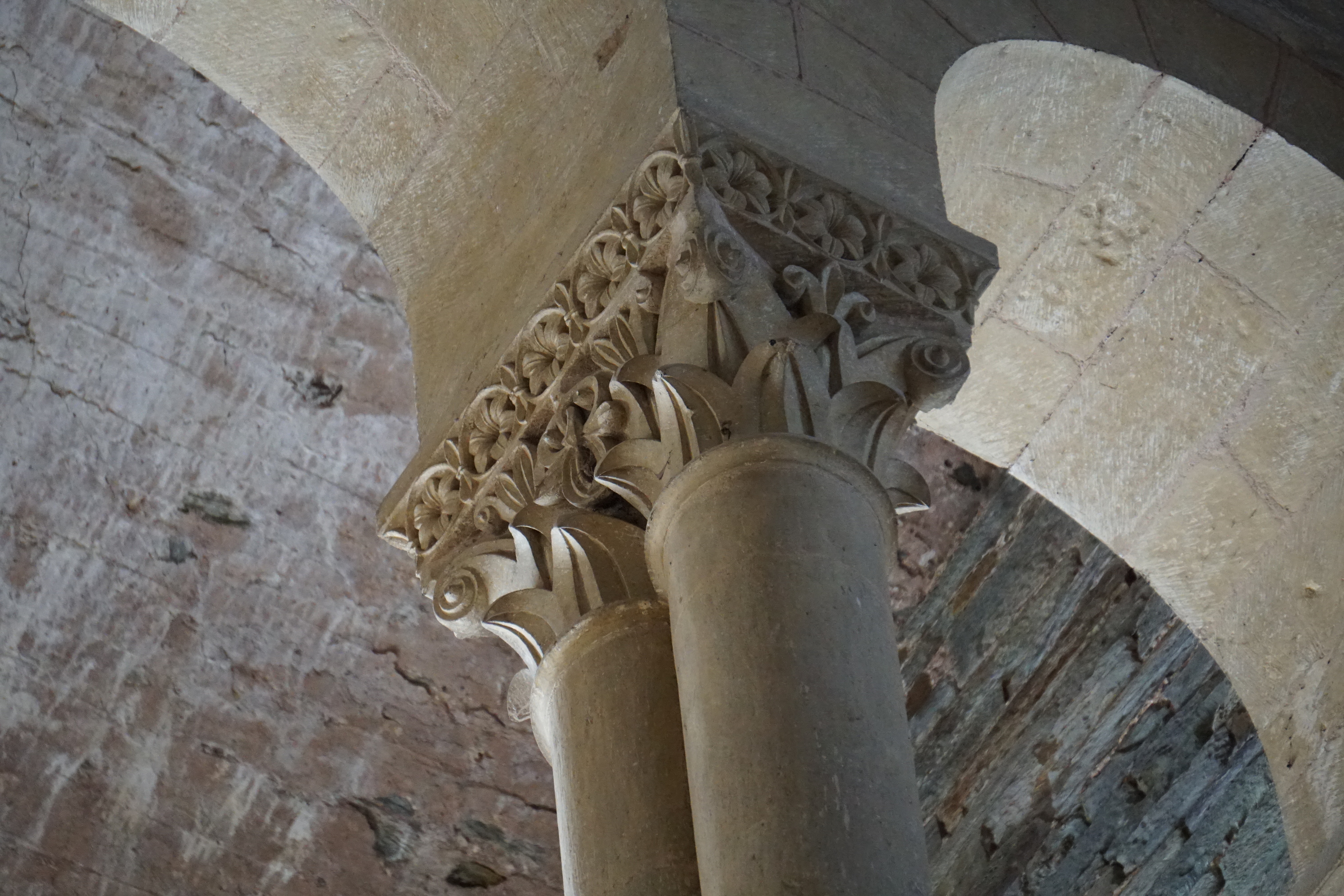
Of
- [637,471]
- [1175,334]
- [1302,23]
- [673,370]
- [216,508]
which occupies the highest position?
[1302,23]

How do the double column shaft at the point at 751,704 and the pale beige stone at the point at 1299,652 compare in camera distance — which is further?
the pale beige stone at the point at 1299,652

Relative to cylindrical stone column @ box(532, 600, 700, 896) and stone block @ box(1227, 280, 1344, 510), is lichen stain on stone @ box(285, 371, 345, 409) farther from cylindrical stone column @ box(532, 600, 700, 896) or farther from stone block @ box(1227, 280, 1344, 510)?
cylindrical stone column @ box(532, 600, 700, 896)

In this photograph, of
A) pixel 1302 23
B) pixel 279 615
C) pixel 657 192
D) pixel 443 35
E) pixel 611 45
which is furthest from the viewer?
pixel 279 615

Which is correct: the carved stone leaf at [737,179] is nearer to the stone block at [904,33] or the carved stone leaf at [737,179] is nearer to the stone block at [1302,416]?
the stone block at [904,33]

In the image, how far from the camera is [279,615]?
600 centimetres

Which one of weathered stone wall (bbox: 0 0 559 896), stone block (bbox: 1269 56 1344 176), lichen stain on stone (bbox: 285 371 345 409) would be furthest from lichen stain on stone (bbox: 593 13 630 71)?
lichen stain on stone (bbox: 285 371 345 409)

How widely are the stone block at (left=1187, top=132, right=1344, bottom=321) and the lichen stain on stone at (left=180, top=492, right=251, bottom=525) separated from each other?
3265 mm

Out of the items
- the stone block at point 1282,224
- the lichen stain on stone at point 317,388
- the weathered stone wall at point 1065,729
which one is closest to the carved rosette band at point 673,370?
the stone block at point 1282,224

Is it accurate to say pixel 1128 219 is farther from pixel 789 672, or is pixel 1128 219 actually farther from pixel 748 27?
pixel 789 672

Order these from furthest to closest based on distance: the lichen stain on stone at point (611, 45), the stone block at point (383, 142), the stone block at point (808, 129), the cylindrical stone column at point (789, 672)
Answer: the stone block at point (383, 142) → the lichen stain on stone at point (611, 45) → the stone block at point (808, 129) → the cylindrical stone column at point (789, 672)

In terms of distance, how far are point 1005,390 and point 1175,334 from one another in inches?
14.7

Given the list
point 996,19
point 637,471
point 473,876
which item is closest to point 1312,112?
point 996,19

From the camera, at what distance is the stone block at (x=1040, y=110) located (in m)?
3.74

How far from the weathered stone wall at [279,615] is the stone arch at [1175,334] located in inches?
72.6
